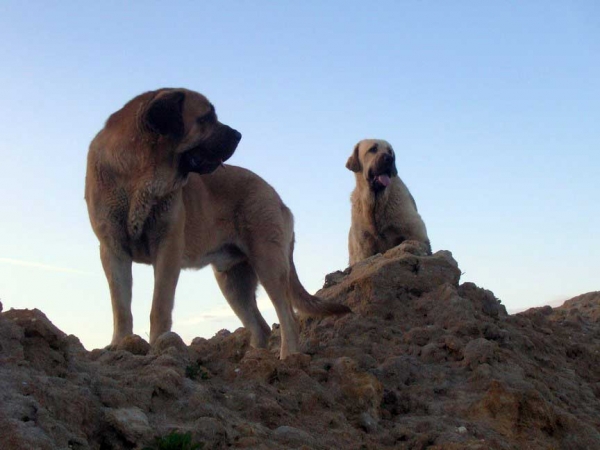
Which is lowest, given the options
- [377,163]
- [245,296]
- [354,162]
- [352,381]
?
[352,381]

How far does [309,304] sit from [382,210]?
532 cm

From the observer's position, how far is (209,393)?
4246 millimetres

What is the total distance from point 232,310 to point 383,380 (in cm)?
261

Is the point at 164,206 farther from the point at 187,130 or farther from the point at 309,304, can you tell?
the point at 309,304

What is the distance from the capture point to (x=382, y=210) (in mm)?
12266

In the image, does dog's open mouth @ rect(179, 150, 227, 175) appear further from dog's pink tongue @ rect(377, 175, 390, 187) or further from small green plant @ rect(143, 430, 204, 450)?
dog's pink tongue @ rect(377, 175, 390, 187)

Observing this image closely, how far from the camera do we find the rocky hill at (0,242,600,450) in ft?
11.7

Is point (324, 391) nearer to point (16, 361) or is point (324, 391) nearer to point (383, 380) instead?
point (383, 380)

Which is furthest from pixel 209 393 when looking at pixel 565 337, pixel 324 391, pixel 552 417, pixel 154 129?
pixel 565 337

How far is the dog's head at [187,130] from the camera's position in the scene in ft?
21.7

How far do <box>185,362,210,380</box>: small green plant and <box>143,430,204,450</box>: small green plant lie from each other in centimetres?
111

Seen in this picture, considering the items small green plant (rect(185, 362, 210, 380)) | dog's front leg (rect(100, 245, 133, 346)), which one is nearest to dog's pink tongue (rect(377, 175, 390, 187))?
dog's front leg (rect(100, 245, 133, 346))

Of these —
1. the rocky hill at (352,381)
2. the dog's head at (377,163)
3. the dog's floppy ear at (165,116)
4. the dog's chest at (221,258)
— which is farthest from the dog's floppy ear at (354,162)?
the dog's floppy ear at (165,116)

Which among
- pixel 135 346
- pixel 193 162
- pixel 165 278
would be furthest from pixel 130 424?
pixel 193 162
